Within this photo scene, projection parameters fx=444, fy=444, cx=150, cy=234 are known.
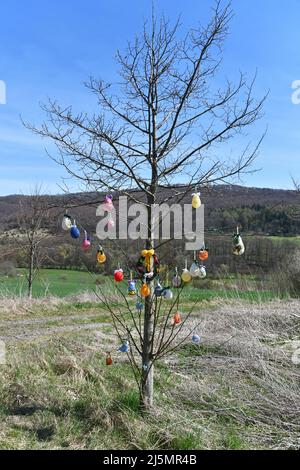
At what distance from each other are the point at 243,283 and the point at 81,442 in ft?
39.0

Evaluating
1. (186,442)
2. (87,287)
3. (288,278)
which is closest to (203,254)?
(186,442)

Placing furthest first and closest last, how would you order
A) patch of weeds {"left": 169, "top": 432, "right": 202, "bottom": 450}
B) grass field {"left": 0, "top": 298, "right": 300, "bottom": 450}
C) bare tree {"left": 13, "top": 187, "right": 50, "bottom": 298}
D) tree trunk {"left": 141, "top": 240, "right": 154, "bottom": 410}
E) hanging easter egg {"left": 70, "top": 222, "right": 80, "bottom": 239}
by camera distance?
bare tree {"left": 13, "top": 187, "right": 50, "bottom": 298}, tree trunk {"left": 141, "top": 240, "right": 154, "bottom": 410}, hanging easter egg {"left": 70, "top": 222, "right": 80, "bottom": 239}, grass field {"left": 0, "top": 298, "right": 300, "bottom": 450}, patch of weeds {"left": 169, "top": 432, "right": 202, "bottom": 450}

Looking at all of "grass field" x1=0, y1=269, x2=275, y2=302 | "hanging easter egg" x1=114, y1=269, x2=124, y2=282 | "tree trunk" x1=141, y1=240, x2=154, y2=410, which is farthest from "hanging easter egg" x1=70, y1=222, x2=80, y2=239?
"grass field" x1=0, y1=269, x2=275, y2=302

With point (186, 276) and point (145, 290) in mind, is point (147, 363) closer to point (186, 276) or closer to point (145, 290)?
point (145, 290)

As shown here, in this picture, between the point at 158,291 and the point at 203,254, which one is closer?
the point at 203,254

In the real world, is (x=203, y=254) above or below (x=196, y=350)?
above

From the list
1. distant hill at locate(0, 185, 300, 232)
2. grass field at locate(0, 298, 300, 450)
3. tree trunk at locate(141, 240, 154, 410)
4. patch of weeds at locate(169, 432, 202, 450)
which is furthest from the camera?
distant hill at locate(0, 185, 300, 232)

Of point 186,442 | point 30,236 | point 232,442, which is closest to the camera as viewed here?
point 186,442

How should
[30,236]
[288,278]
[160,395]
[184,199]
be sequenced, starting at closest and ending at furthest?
[184,199] → [160,395] → [30,236] → [288,278]

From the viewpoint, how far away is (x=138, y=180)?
4.16 metres

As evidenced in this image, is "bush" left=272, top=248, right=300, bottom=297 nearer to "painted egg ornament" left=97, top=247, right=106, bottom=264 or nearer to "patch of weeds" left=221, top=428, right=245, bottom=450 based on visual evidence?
"patch of weeds" left=221, top=428, right=245, bottom=450

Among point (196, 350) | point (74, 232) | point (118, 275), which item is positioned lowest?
point (196, 350)

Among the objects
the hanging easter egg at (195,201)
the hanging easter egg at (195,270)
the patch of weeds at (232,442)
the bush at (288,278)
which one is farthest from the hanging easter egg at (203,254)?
the bush at (288,278)
